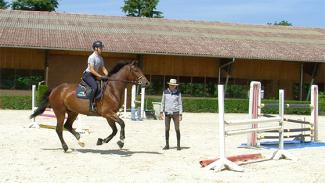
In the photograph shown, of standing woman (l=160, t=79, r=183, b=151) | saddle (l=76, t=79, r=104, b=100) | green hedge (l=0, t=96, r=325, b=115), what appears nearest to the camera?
saddle (l=76, t=79, r=104, b=100)

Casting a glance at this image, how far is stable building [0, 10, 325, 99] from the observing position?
31594 mm

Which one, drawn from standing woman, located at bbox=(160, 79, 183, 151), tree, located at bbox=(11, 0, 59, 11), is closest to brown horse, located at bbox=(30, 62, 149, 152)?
standing woman, located at bbox=(160, 79, 183, 151)

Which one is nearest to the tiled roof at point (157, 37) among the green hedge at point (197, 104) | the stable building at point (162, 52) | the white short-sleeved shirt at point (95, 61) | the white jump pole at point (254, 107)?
the stable building at point (162, 52)

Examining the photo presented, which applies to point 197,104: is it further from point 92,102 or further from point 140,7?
point 140,7

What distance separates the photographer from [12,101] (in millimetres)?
28672

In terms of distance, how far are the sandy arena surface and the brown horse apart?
0.61 meters

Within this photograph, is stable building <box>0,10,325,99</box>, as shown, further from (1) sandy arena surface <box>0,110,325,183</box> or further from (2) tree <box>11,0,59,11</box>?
(2) tree <box>11,0,59,11</box>

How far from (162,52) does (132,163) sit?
22489 mm

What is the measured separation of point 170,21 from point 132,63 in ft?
102

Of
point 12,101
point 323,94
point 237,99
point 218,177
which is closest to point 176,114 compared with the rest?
point 218,177

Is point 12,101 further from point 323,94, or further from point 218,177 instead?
point 218,177

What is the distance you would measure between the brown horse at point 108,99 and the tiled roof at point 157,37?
19.0m

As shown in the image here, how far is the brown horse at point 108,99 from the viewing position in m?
11.1

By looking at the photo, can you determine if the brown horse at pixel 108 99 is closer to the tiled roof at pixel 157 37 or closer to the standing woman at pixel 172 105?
the standing woman at pixel 172 105
